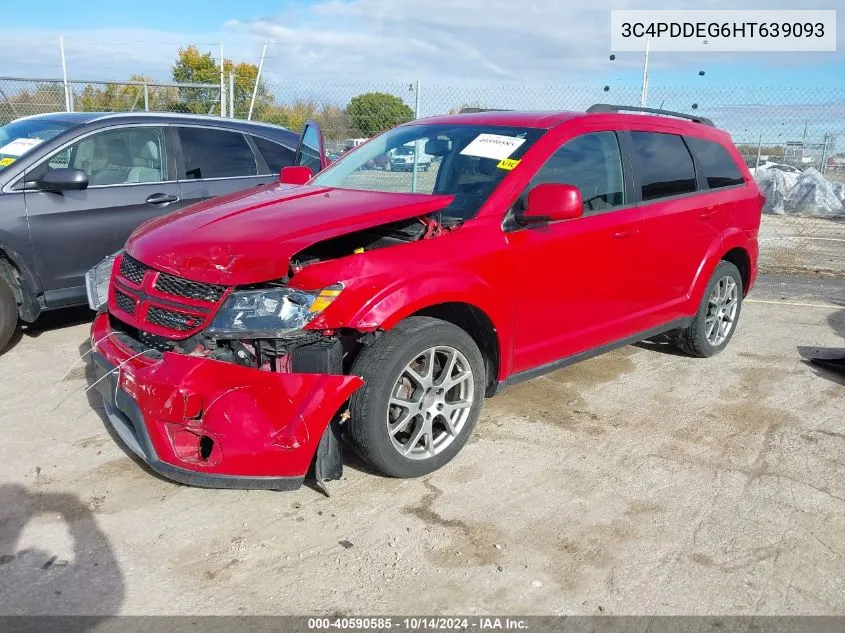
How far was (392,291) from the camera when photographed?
3.20 m

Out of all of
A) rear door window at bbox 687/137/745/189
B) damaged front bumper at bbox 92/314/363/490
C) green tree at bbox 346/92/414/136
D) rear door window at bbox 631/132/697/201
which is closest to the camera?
damaged front bumper at bbox 92/314/363/490

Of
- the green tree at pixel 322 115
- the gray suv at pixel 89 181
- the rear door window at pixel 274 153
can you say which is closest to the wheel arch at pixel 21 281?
the gray suv at pixel 89 181

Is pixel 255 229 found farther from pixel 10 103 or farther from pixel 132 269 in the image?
pixel 10 103

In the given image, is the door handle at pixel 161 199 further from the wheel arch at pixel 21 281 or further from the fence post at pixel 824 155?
the fence post at pixel 824 155

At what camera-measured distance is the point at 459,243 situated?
11.6ft

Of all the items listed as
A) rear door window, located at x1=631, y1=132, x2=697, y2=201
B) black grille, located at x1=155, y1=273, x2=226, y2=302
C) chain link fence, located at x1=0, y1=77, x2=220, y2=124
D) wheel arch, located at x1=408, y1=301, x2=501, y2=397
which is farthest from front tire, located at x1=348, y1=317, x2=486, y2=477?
chain link fence, located at x1=0, y1=77, x2=220, y2=124

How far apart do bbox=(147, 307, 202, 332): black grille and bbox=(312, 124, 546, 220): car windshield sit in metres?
1.39

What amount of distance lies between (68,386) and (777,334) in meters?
5.65

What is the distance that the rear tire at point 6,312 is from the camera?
5.07m

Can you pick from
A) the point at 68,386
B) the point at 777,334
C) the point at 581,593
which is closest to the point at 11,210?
the point at 68,386

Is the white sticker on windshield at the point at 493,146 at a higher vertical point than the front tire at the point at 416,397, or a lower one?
higher

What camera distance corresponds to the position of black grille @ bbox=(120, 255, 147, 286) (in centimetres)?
349

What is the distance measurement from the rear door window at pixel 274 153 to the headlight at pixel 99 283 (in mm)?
2641

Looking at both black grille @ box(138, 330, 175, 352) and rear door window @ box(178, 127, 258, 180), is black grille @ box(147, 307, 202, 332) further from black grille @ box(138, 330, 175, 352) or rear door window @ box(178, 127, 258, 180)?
rear door window @ box(178, 127, 258, 180)
